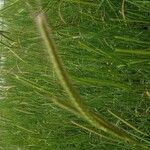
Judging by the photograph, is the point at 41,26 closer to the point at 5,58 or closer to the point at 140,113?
the point at 140,113

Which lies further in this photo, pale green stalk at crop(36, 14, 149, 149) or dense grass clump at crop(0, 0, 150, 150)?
dense grass clump at crop(0, 0, 150, 150)

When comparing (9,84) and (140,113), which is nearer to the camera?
(140,113)

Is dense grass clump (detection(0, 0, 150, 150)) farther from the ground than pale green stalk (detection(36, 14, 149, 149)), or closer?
closer

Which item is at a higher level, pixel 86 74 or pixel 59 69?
pixel 59 69

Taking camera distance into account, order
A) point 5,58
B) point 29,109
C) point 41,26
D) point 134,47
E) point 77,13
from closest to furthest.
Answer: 1. point 41,26
2. point 134,47
3. point 77,13
4. point 29,109
5. point 5,58

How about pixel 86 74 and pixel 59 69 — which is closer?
pixel 59 69

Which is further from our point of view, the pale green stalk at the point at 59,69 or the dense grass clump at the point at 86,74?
the dense grass clump at the point at 86,74

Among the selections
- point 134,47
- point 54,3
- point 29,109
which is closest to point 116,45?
point 134,47

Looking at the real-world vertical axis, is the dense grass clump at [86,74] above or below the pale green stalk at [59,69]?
below
